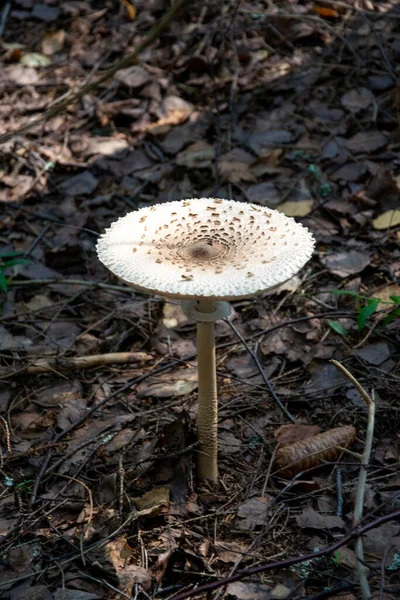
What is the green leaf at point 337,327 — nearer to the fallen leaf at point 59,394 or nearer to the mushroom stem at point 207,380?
the mushroom stem at point 207,380

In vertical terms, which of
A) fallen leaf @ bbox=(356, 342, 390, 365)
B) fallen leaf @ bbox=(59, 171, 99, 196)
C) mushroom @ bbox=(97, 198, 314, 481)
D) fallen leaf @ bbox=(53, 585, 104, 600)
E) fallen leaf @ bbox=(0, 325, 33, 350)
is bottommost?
fallen leaf @ bbox=(0, 325, 33, 350)

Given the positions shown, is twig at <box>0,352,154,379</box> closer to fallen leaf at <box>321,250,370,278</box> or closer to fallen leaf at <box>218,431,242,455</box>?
A: fallen leaf at <box>218,431,242,455</box>

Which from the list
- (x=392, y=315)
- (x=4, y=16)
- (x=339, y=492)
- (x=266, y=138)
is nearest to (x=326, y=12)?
(x=266, y=138)

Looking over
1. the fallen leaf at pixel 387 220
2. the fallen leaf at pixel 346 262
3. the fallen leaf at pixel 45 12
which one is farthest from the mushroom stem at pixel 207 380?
the fallen leaf at pixel 45 12

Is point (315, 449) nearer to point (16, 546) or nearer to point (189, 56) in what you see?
point (16, 546)

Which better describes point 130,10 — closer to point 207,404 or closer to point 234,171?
point 234,171

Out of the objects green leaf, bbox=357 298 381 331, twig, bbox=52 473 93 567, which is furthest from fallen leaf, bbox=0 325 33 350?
green leaf, bbox=357 298 381 331

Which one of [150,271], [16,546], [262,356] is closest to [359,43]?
[262,356]
